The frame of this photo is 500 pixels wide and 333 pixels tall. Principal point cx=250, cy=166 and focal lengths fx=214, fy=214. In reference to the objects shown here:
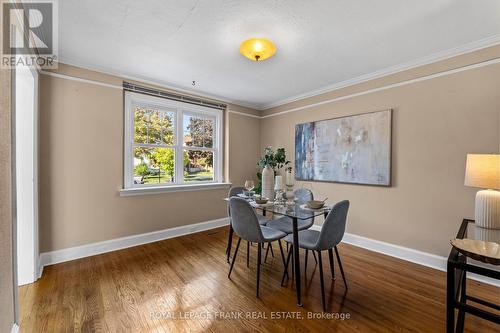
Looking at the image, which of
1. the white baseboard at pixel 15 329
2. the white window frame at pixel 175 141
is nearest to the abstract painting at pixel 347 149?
the white window frame at pixel 175 141

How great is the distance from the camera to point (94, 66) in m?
2.83

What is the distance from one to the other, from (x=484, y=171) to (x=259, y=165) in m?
2.10

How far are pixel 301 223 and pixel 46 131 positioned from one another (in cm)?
330

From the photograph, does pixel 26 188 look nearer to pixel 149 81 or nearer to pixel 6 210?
pixel 6 210

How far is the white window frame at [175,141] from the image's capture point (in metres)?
3.18

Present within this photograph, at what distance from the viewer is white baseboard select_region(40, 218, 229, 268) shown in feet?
8.52

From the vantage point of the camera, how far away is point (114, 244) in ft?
9.88

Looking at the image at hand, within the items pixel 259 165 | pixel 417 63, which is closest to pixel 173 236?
pixel 259 165

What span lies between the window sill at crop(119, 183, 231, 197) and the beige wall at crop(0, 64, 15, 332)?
5.72ft

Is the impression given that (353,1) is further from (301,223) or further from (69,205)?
(69,205)

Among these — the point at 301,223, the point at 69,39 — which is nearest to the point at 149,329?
the point at 301,223

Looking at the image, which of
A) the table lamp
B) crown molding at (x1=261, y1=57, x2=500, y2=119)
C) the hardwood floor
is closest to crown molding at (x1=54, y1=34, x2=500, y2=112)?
crown molding at (x1=261, y1=57, x2=500, y2=119)

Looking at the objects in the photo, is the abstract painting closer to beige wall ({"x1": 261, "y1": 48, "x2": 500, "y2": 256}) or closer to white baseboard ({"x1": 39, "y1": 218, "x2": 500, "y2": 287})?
beige wall ({"x1": 261, "y1": 48, "x2": 500, "y2": 256})

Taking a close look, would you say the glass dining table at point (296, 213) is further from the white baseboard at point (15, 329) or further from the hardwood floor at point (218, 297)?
the white baseboard at point (15, 329)
